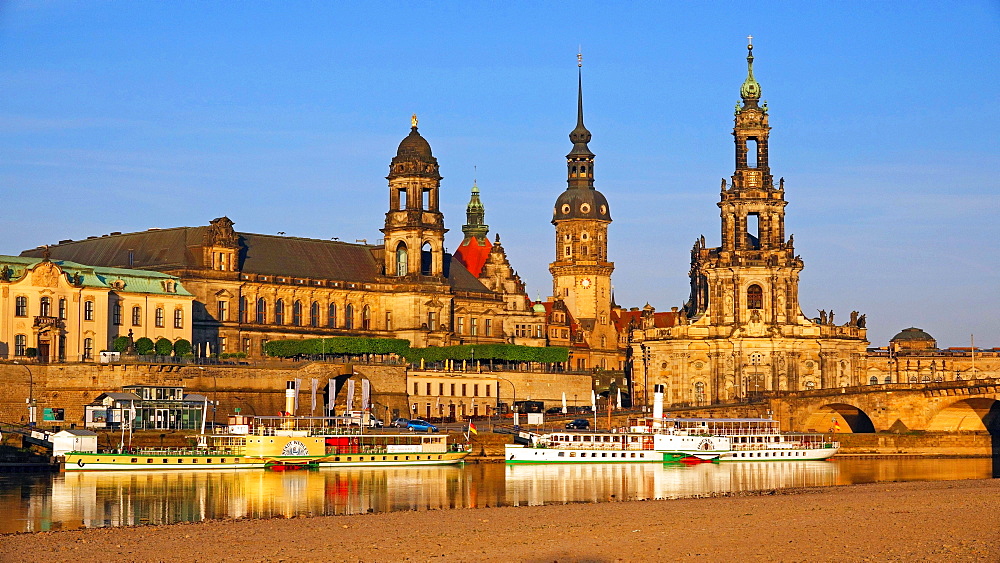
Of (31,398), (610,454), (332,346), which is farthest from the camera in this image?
(332,346)

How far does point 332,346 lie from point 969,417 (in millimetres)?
42554

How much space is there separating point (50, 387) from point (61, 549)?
53.6 metres

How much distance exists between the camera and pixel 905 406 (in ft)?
368

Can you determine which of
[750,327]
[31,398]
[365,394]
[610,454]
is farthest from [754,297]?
[31,398]

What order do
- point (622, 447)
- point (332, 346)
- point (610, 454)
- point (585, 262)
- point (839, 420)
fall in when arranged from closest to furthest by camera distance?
point (610, 454) < point (622, 447) < point (332, 346) < point (839, 420) < point (585, 262)

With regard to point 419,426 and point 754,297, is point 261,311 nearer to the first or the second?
point 419,426

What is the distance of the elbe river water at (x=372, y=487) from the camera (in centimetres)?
6225

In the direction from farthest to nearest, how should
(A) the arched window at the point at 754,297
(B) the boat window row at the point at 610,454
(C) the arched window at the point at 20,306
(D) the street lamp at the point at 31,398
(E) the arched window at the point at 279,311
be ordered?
(A) the arched window at the point at 754,297, (E) the arched window at the point at 279,311, (C) the arched window at the point at 20,306, (D) the street lamp at the point at 31,398, (B) the boat window row at the point at 610,454

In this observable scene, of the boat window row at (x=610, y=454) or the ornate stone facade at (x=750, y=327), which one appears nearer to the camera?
the boat window row at (x=610, y=454)

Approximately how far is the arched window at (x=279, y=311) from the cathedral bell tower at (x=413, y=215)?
389 inches

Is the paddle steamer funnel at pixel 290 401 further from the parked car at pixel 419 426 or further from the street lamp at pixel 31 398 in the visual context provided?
the street lamp at pixel 31 398

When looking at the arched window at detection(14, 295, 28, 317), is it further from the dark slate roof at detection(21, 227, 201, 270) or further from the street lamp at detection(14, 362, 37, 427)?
the dark slate roof at detection(21, 227, 201, 270)

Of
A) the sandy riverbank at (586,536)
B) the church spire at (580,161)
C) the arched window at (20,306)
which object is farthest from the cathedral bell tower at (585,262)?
the sandy riverbank at (586,536)

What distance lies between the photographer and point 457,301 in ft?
455
